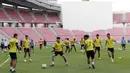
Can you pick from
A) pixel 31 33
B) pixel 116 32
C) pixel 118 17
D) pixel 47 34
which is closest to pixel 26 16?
pixel 47 34

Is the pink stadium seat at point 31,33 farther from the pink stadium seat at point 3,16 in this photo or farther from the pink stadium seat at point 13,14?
the pink stadium seat at point 13,14

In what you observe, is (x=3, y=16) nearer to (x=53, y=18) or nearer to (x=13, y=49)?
(x=53, y=18)

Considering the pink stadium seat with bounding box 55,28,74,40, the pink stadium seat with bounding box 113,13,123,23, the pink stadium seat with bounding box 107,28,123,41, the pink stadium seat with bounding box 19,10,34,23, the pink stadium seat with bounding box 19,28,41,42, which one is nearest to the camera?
the pink stadium seat with bounding box 19,28,41,42

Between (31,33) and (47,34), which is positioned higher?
(31,33)

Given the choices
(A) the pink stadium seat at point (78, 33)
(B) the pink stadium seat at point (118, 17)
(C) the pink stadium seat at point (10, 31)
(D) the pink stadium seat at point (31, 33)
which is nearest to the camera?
(C) the pink stadium seat at point (10, 31)

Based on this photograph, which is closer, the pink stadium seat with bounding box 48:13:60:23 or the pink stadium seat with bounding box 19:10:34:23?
the pink stadium seat with bounding box 19:10:34:23

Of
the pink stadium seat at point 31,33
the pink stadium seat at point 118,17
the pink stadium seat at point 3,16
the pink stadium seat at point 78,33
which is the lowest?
the pink stadium seat at point 78,33

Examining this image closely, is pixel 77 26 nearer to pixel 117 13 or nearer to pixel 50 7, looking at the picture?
pixel 50 7

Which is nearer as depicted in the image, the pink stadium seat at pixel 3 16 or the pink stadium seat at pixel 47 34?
the pink stadium seat at pixel 3 16

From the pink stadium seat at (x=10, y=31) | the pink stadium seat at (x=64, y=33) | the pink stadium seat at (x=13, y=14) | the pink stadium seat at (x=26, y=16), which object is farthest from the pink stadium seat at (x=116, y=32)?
the pink stadium seat at (x=10, y=31)

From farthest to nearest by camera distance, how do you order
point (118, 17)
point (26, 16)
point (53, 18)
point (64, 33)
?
point (118, 17), point (53, 18), point (26, 16), point (64, 33)

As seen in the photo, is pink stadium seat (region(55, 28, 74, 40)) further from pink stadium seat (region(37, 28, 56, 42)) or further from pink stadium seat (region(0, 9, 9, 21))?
pink stadium seat (region(0, 9, 9, 21))

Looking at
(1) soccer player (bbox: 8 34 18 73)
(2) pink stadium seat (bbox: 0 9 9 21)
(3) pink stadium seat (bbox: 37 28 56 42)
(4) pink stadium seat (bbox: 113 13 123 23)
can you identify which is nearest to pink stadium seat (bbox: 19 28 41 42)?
(3) pink stadium seat (bbox: 37 28 56 42)

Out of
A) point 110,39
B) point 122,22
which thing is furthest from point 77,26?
point 110,39
